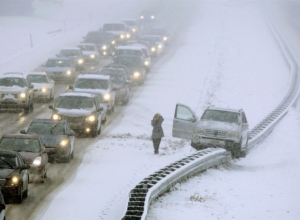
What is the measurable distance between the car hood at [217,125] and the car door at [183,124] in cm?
28

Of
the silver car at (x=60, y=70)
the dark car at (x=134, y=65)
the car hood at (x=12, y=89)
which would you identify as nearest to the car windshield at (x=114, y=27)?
the dark car at (x=134, y=65)

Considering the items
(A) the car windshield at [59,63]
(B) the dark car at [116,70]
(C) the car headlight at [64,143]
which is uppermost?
(C) the car headlight at [64,143]

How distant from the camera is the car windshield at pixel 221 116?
26.1 meters

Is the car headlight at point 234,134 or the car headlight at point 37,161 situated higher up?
the car headlight at point 37,161

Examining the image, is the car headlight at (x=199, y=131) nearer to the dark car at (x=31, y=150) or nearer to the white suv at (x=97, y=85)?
the dark car at (x=31, y=150)

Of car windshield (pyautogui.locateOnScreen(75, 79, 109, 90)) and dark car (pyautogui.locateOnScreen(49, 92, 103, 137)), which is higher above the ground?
dark car (pyautogui.locateOnScreen(49, 92, 103, 137))

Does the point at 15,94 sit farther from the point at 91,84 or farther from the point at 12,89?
the point at 91,84

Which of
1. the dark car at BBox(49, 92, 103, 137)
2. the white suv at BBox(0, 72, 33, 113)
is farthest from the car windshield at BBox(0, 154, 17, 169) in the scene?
the white suv at BBox(0, 72, 33, 113)

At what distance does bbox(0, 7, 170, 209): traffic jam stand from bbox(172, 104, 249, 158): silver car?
12.0 ft

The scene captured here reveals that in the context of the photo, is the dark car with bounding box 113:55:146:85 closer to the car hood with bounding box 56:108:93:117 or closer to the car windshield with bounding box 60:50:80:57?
the car windshield with bounding box 60:50:80:57

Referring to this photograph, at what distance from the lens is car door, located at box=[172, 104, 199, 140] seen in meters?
25.4

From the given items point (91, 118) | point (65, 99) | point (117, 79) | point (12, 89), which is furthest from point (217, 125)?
point (117, 79)

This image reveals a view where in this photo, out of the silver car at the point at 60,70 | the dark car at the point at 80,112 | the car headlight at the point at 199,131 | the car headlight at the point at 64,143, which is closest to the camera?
the car headlight at the point at 64,143

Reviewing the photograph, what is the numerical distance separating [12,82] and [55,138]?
11.3 meters
